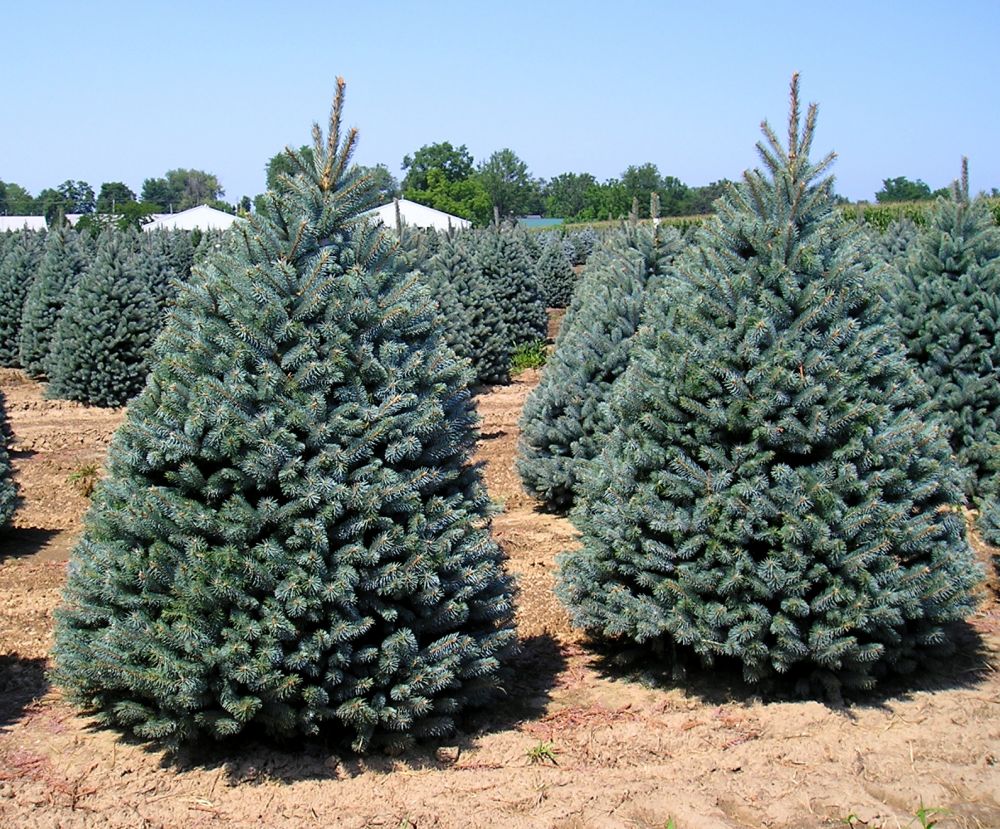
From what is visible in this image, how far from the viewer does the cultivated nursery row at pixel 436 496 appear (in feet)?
12.8

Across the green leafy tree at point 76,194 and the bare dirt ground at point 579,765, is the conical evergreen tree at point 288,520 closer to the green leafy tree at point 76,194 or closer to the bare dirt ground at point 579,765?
the bare dirt ground at point 579,765

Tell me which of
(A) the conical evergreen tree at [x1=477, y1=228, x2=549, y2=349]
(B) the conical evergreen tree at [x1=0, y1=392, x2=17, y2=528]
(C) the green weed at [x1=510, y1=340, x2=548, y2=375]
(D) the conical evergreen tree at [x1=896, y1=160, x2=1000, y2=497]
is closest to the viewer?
(B) the conical evergreen tree at [x1=0, y1=392, x2=17, y2=528]

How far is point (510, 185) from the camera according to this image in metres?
94.6

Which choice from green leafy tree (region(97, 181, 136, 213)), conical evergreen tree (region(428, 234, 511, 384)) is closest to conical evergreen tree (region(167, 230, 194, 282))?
conical evergreen tree (region(428, 234, 511, 384))

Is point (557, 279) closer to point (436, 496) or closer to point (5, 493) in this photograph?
point (5, 493)

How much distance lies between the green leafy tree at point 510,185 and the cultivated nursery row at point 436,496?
8254 centimetres

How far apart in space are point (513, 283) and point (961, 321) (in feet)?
38.8

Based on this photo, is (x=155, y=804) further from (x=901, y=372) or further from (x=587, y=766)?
(x=901, y=372)

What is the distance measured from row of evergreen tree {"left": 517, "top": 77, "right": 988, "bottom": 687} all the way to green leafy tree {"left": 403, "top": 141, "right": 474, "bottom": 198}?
87418mm

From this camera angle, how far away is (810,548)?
14.7ft

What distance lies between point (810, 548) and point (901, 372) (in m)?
1.05

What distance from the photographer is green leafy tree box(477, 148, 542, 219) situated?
298 feet

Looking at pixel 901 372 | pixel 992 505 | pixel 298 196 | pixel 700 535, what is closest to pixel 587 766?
pixel 700 535

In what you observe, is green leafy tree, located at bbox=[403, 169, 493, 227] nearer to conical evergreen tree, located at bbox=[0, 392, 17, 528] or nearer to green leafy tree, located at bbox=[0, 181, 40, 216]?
green leafy tree, located at bbox=[0, 181, 40, 216]
